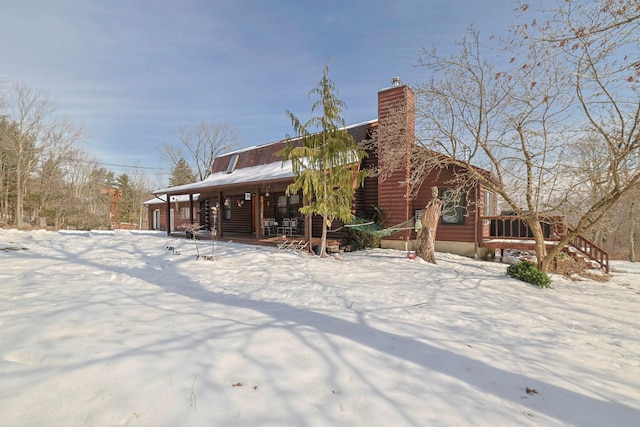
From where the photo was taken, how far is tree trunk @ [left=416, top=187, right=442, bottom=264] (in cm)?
877

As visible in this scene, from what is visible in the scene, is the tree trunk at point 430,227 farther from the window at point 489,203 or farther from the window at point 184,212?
the window at point 184,212

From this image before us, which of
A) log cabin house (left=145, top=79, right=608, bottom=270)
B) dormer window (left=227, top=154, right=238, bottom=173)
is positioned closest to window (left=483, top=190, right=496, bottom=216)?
log cabin house (left=145, top=79, right=608, bottom=270)

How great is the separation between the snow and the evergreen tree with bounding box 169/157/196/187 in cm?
2915

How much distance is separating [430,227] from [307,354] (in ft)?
22.8

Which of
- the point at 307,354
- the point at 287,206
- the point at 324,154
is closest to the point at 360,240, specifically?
the point at 324,154

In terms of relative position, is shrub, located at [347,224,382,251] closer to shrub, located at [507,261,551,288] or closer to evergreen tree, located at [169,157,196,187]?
shrub, located at [507,261,551,288]

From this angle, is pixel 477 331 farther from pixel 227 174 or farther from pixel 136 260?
pixel 227 174

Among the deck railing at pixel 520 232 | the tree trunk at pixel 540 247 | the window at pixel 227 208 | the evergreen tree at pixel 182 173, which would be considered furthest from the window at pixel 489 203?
the evergreen tree at pixel 182 173

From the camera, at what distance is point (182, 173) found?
110 ft

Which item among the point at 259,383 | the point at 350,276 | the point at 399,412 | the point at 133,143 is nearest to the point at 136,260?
the point at 350,276

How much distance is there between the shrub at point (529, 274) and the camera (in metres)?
6.96

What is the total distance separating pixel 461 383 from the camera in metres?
2.49

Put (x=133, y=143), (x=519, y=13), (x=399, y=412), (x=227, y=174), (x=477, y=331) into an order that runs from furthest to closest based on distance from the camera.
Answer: (x=133, y=143), (x=227, y=174), (x=519, y=13), (x=477, y=331), (x=399, y=412)

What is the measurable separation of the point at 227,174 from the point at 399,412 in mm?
16072
